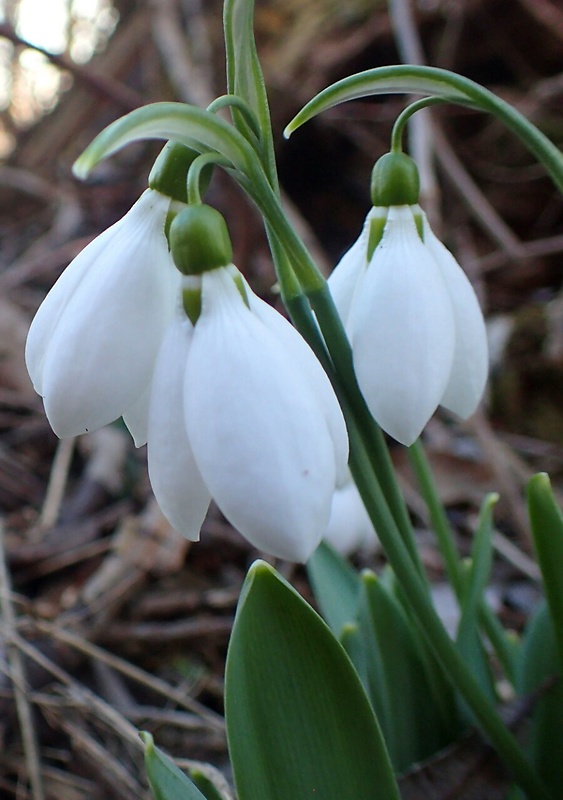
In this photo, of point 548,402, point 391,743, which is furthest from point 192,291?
point 548,402

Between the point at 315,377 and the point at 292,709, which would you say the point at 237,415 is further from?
the point at 292,709

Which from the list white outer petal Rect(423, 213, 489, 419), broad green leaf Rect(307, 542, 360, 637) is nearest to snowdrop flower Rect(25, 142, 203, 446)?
white outer petal Rect(423, 213, 489, 419)

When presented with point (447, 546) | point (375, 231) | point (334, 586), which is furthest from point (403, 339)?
point (334, 586)

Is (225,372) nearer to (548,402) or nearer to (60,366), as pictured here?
(60,366)

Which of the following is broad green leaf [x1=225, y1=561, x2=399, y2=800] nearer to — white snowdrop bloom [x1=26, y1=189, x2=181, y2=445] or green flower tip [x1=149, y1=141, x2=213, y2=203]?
white snowdrop bloom [x1=26, y1=189, x2=181, y2=445]

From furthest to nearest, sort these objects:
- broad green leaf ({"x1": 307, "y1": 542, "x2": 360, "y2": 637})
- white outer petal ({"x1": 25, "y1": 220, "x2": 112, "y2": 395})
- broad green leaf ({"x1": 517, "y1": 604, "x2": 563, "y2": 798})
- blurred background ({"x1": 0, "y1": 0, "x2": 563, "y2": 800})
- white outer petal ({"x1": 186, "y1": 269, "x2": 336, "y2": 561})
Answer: blurred background ({"x1": 0, "y1": 0, "x2": 563, "y2": 800})
broad green leaf ({"x1": 307, "y1": 542, "x2": 360, "y2": 637})
broad green leaf ({"x1": 517, "y1": 604, "x2": 563, "y2": 798})
white outer petal ({"x1": 25, "y1": 220, "x2": 112, "y2": 395})
white outer petal ({"x1": 186, "y1": 269, "x2": 336, "y2": 561})

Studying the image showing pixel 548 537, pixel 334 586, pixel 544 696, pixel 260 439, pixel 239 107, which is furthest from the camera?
pixel 334 586
